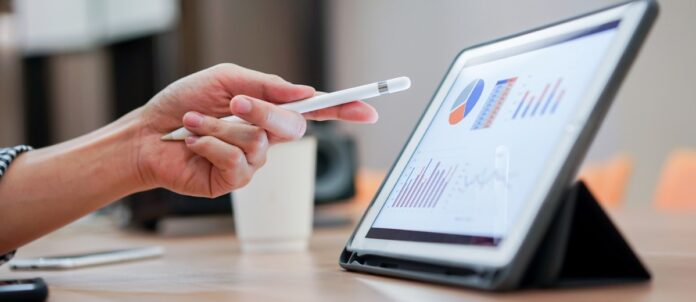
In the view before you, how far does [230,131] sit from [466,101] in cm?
24

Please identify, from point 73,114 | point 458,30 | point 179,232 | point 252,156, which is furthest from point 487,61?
point 73,114

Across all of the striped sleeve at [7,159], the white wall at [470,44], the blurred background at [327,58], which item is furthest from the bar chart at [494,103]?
the white wall at [470,44]

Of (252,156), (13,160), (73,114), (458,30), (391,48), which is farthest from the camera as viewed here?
(73,114)

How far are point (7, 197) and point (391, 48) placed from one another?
317 cm

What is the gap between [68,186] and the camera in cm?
87

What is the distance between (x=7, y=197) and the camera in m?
0.87

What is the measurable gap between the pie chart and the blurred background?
942 millimetres

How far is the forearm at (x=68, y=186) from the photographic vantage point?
868 millimetres

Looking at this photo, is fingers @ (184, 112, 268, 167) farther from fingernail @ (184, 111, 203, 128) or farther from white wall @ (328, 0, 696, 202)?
white wall @ (328, 0, 696, 202)

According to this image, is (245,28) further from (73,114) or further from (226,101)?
(226,101)

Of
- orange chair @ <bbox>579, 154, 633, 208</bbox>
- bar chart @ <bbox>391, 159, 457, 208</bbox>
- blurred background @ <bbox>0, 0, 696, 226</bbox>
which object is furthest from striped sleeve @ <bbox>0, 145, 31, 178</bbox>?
orange chair @ <bbox>579, 154, 633, 208</bbox>

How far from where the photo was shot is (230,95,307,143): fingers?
2.31 ft

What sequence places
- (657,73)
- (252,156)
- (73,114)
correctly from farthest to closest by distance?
(73,114)
(657,73)
(252,156)

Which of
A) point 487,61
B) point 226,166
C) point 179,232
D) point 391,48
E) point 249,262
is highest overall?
point 487,61
